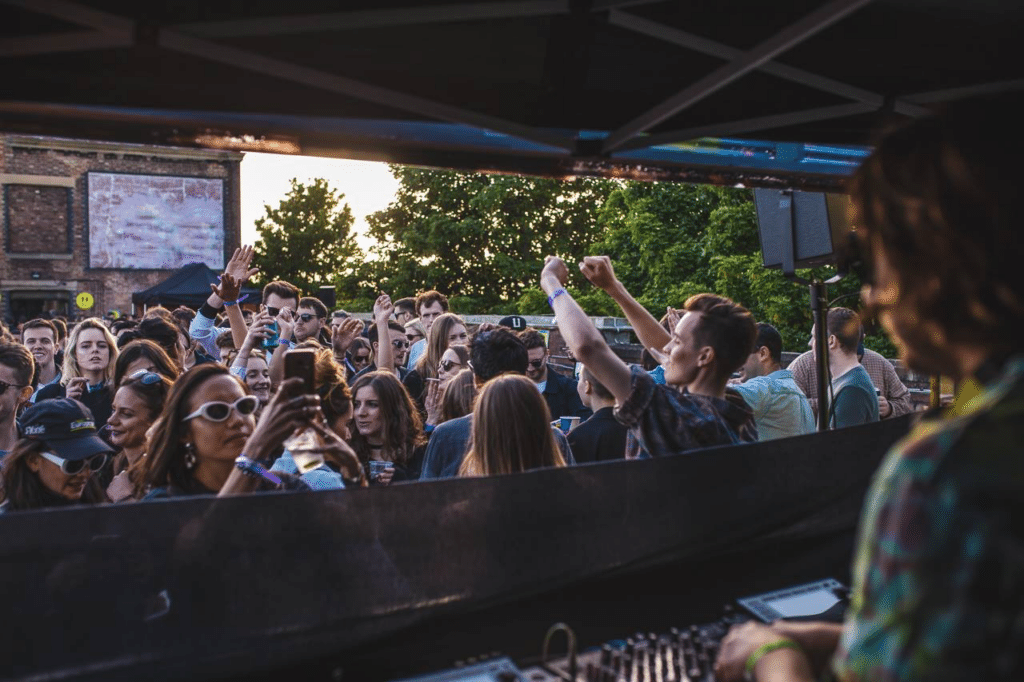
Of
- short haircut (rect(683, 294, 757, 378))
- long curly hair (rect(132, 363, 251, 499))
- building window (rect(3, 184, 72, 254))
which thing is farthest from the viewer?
building window (rect(3, 184, 72, 254))

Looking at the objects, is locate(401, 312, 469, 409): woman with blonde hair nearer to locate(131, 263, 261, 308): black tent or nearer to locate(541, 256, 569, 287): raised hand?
locate(541, 256, 569, 287): raised hand

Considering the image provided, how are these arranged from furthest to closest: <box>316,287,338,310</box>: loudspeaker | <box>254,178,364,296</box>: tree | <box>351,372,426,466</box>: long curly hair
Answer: <box>254,178,364,296</box>: tree < <box>316,287,338,310</box>: loudspeaker < <box>351,372,426,466</box>: long curly hair

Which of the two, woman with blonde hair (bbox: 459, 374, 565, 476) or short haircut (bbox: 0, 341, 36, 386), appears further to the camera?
short haircut (bbox: 0, 341, 36, 386)

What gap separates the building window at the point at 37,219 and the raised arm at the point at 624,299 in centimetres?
3577

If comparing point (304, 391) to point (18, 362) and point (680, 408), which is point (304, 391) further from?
point (18, 362)

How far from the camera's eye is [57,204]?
116 ft

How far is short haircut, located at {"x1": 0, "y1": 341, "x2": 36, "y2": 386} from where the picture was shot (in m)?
5.25

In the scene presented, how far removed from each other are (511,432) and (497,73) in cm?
134

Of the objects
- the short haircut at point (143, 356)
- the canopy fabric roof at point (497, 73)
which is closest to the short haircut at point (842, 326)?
the canopy fabric roof at point (497, 73)

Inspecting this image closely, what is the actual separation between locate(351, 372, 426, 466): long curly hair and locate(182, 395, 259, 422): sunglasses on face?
6.18ft

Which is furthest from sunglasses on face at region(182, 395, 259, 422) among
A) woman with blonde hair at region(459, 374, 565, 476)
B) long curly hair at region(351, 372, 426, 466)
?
long curly hair at region(351, 372, 426, 466)

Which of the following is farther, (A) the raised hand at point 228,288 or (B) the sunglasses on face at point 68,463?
(A) the raised hand at point 228,288

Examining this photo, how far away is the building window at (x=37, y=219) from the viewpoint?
34156mm

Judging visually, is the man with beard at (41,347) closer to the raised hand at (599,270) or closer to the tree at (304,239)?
the raised hand at (599,270)
